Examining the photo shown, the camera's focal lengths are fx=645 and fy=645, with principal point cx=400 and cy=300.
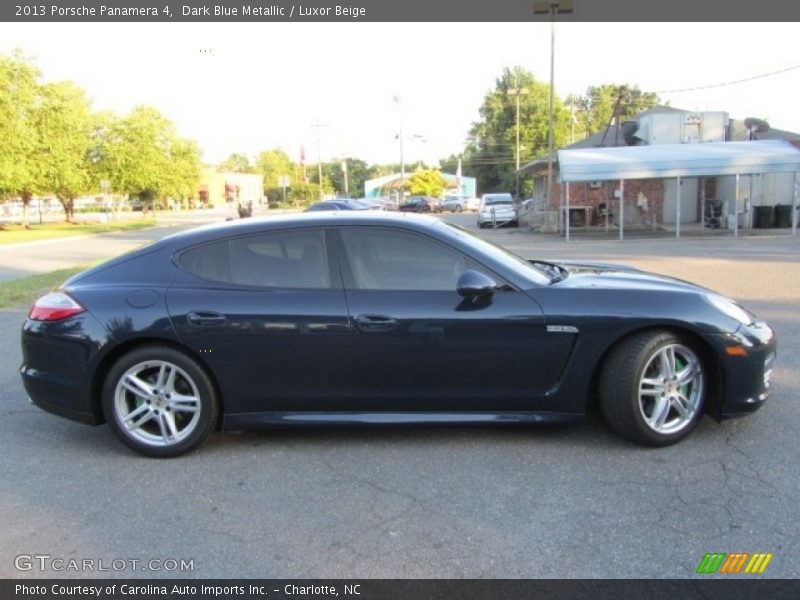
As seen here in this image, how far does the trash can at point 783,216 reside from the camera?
22.9 m

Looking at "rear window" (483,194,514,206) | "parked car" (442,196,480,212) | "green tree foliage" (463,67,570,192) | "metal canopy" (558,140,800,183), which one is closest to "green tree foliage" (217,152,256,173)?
"green tree foliage" (463,67,570,192)

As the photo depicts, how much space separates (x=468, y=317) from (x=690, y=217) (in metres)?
28.0

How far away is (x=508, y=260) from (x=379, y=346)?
1.08 meters

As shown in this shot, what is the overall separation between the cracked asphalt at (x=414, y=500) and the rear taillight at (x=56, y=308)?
89 cm

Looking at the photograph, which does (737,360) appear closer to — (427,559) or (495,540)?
(495,540)

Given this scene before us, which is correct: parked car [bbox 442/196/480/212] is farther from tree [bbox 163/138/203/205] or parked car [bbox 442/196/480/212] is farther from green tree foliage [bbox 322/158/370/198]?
green tree foliage [bbox 322/158/370/198]

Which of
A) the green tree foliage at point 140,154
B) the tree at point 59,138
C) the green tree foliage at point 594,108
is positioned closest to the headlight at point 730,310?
the tree at point 59,138

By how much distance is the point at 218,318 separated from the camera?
13.0 ft

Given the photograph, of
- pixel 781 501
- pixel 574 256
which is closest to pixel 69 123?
pixel 574 256

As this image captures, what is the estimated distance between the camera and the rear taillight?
406 centimetres

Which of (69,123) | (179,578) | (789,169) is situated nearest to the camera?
(179,578)

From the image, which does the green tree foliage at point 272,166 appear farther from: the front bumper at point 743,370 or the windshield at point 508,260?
the front bumper at point 743,370

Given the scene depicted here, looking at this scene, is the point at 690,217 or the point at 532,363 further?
the point at 690,217

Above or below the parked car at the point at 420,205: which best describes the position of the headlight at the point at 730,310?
below
